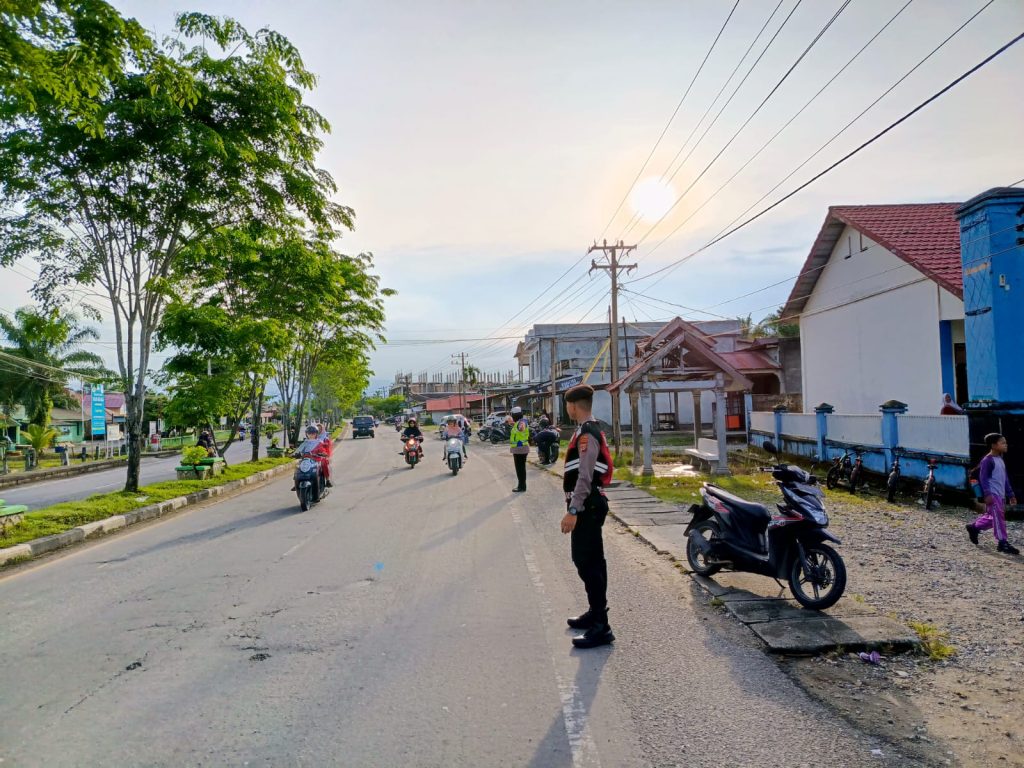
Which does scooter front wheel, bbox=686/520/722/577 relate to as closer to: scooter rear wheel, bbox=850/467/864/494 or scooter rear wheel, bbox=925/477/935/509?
scooter rear wheel, bbox=925/477/935/509

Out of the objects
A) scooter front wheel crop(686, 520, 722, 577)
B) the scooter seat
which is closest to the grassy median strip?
scooter front wheel crop(686, 520, 722, 577)

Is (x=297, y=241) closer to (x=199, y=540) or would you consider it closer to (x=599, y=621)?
(x=199, y=540)

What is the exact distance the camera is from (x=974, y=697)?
4.16m

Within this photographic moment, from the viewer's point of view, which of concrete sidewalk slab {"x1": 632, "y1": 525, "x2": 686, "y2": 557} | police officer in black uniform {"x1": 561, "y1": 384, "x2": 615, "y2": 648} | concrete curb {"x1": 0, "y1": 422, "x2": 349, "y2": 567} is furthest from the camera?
concrete curb {"x1": 0, "y1": 422, "x2": 349, "y2": 567}

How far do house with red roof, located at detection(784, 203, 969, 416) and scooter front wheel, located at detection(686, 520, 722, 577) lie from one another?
10939 millimetres

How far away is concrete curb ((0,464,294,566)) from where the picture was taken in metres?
8.84

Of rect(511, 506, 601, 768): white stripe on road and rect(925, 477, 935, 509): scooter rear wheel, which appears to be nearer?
rect(511, 506, 601, 768): white stripe on road

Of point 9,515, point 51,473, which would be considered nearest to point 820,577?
point 9,515

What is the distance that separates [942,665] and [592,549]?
246 centimetres

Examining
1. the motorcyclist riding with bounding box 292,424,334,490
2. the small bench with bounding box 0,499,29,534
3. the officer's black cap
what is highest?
Answer: the officer's black cap

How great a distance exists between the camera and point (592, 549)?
5230mm

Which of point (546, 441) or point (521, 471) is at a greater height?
point (546, 441)

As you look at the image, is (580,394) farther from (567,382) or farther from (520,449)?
(567,382)

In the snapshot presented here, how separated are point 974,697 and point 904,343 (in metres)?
16.2
